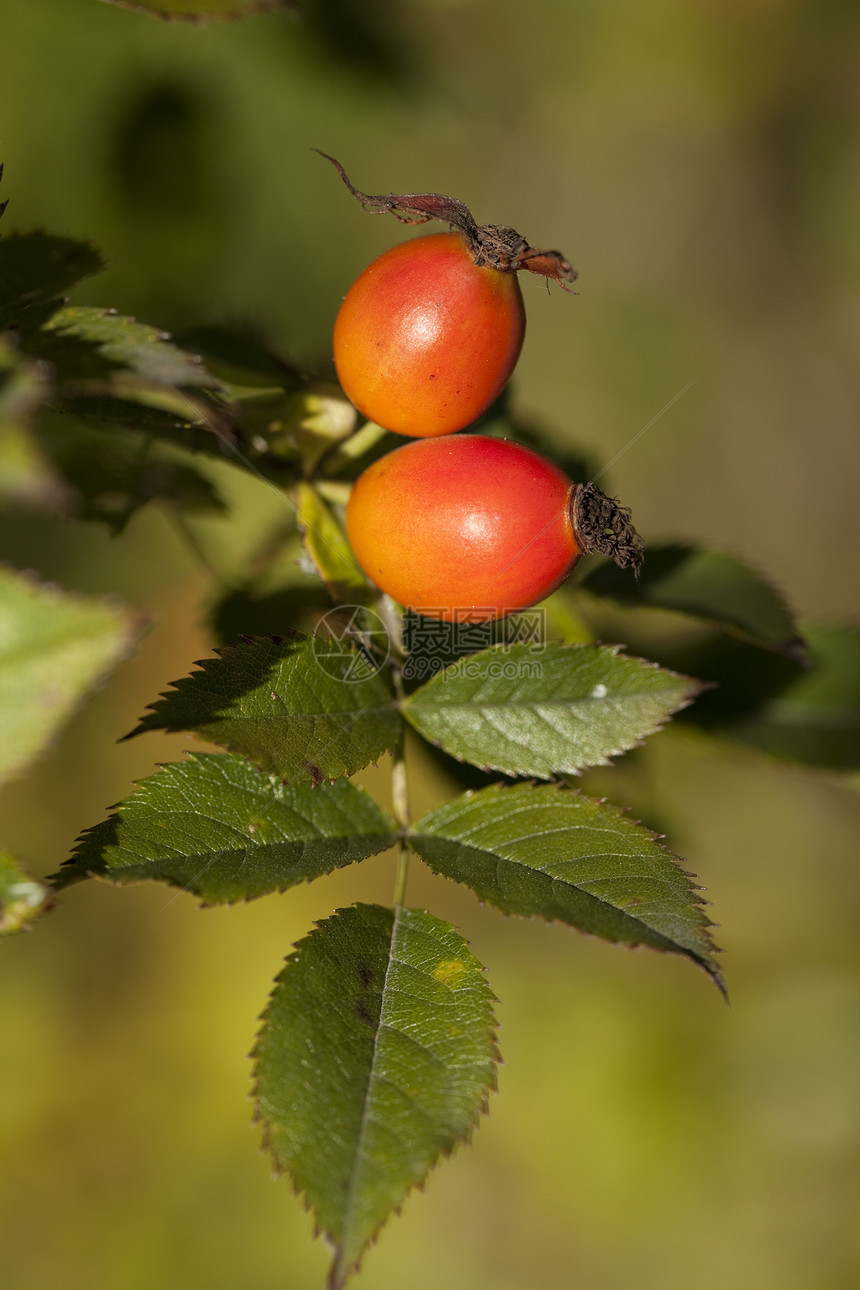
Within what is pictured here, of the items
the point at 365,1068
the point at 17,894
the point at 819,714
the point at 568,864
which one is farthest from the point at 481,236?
the point at 819,714

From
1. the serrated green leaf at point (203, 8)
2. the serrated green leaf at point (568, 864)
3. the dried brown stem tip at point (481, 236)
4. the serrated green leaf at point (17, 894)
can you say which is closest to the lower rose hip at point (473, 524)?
the dried brown stem tip at point (481, 236)

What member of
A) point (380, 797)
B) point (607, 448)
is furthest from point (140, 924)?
point (607, 448)

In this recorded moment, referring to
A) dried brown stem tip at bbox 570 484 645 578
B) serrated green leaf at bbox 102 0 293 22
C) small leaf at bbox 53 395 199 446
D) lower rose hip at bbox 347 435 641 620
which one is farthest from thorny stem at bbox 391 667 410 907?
serrated green leaf at bbox 102 0 293 22

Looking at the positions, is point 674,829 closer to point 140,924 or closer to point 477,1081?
point 477,1081

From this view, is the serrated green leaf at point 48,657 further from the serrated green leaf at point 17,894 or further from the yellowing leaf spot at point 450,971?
the yellowing leaf spot at point 450,971

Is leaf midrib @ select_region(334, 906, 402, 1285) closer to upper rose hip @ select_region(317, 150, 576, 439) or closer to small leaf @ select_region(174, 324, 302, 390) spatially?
upper rose hip @ select_region(317, 150, 576, 439)

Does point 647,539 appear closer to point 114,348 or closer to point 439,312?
point 439,312
